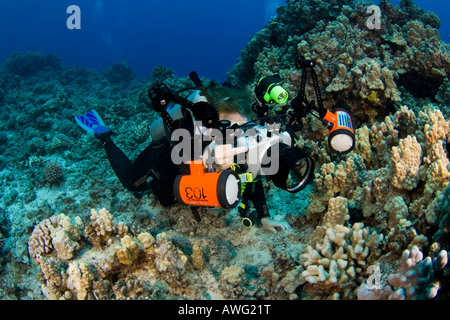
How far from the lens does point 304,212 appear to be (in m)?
4.04

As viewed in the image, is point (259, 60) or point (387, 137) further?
point (259, 60)

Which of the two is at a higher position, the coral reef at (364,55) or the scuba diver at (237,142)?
the coral reef at (364,55)

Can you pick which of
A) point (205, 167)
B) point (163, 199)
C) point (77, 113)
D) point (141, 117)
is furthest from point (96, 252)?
point (77, 113)

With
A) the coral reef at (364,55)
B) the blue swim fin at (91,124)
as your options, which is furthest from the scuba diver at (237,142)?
the blue swim fin at (91,124)

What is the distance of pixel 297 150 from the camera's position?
9.00ft

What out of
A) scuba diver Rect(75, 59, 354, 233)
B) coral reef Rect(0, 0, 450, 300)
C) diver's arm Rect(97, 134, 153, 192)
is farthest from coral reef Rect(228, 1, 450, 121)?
diver's arm Rect(97, 134, 153, 192)

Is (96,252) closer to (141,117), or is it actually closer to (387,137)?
(387,137)

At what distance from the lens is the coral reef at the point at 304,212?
98.8 inches

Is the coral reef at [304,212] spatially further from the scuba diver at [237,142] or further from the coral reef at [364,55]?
the scuba diver at [237,142]

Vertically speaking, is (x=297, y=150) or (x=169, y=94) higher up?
(x=169, y=94)

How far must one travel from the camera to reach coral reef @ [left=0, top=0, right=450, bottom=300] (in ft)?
8.23

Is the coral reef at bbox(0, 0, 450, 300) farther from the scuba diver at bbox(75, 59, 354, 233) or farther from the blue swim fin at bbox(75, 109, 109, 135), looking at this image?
the blue swim fin at bbox(75, 109, 109, 135)

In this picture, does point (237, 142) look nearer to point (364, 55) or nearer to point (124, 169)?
point (124, 169)

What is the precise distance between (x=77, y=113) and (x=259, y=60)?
6785 millimetres
